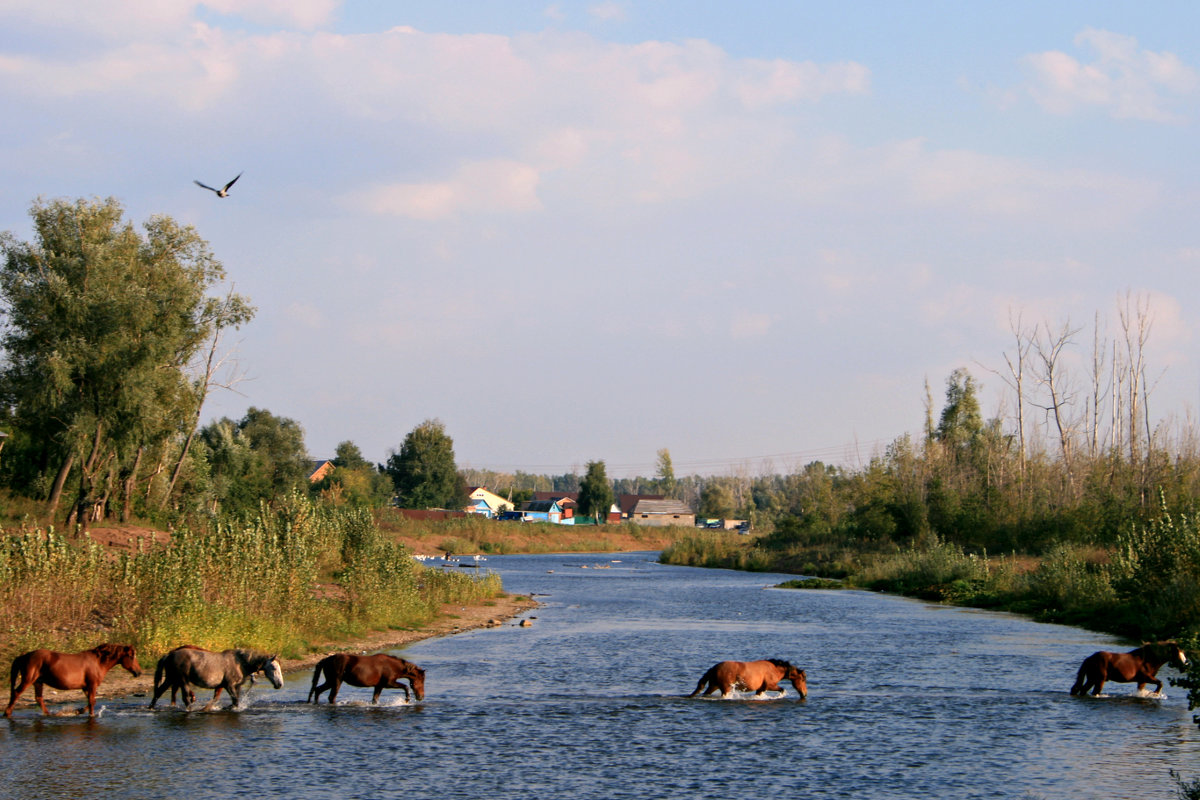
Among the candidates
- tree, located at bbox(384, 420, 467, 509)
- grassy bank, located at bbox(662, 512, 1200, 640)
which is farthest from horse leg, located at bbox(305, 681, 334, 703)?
tree, located at bbox(384, 420, 467, 509)

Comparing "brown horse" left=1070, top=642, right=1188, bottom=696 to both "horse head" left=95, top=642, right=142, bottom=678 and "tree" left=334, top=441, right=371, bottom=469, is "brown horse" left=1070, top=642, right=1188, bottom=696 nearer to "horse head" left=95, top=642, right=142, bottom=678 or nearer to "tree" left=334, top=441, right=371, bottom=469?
"horse head" left=95, top=642, right=142, bottom=678

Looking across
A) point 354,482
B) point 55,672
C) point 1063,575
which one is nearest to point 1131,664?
point 55,672

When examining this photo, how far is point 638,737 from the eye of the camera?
1630 centimetres

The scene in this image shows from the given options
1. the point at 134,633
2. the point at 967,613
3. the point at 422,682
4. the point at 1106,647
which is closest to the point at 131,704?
the point at 134,633

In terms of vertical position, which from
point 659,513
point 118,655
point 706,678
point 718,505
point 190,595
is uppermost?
point 718,505

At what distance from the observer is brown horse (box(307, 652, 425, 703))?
18281mm

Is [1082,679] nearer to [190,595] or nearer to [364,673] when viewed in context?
[364,673]

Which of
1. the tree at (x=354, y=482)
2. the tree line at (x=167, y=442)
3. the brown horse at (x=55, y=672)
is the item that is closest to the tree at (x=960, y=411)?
the tree line at (x=167, y=442)

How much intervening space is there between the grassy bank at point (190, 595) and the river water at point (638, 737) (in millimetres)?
2202

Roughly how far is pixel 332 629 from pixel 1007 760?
18.9 m

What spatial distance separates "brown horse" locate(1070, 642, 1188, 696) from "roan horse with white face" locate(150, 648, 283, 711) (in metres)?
14.9

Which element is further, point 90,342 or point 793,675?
point 90,342

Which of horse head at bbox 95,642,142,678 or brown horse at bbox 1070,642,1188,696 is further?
brown horse at bbox 1070,642,1188,696

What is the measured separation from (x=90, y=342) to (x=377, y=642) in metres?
23.3
